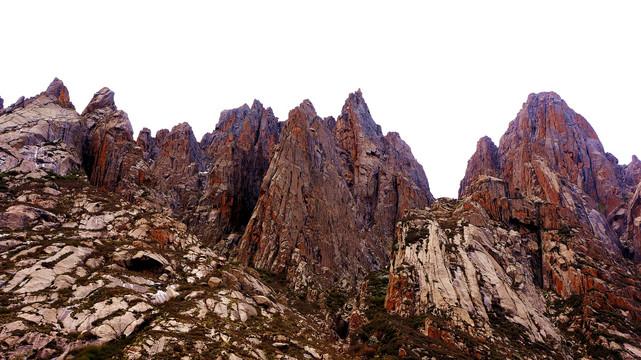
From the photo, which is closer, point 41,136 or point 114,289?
point 114,289

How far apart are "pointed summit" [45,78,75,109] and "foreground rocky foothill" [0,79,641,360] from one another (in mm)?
456

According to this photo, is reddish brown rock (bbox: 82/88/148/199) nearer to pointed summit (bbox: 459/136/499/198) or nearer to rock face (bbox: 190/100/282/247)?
rock face (bbox: 190/100/282/247)

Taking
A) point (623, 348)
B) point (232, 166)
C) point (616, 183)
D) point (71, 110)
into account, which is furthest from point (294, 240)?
point (616, 183)

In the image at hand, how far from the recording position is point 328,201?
10681 cm

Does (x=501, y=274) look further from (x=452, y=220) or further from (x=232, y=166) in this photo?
(x=232, y=166)

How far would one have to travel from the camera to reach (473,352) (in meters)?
48.9

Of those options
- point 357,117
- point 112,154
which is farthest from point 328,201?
point 112,154

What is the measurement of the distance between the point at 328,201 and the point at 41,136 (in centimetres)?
7051

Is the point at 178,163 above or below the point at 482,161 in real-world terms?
below

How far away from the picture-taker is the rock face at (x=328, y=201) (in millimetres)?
89812

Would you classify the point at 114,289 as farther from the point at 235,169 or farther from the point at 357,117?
the point at 357,117

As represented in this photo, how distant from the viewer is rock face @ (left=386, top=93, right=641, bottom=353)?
2336 inches

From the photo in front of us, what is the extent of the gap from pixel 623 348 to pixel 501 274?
1950 centimetres

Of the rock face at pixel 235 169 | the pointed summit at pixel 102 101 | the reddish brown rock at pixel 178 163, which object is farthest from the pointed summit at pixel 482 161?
the pointed summit at pixel 102 101
